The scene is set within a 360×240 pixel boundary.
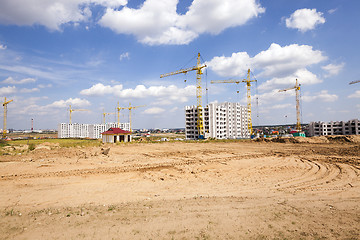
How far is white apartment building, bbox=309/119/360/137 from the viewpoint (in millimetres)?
83794

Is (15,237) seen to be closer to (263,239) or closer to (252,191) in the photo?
(263,239)

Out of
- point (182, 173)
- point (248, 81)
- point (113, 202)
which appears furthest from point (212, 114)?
point (113, 202)

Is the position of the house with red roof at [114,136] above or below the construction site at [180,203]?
above

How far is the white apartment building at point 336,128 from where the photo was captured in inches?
3299

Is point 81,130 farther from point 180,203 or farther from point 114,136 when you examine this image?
point 180,203

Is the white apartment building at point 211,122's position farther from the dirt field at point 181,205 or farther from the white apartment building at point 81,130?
Result: the white apartment building at point 81,130

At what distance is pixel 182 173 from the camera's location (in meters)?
13.7

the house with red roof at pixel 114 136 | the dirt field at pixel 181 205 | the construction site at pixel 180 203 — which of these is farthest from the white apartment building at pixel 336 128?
the dirt field at pixel 181 205

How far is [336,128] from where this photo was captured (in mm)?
90812

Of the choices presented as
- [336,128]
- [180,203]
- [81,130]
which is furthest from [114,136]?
[81,130]

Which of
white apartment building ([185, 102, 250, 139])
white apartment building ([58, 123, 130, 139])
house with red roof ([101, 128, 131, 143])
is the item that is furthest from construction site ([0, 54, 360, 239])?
white apartment building ([58, 123, 130, 139])

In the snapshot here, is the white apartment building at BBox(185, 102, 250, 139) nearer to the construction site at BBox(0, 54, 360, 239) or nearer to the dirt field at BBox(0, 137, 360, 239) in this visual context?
the construction site at BBox(0, 54, 360, 239)

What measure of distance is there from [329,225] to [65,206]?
29.7 ft

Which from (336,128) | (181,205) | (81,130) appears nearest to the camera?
(181,205)
